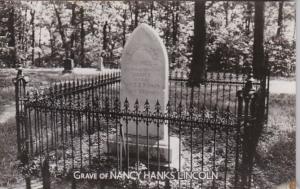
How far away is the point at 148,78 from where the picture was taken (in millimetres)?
6035

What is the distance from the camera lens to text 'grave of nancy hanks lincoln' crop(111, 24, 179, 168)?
5910mm

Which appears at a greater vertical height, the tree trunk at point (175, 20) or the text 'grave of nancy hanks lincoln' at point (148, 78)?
the tree trunk at point (175, 20)

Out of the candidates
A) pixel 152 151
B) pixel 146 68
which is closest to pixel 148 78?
pixel 146 68

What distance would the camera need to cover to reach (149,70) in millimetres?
6004

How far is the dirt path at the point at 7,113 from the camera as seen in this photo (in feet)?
28.8

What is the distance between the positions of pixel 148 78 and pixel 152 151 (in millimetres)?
1245

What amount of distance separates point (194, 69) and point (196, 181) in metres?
8.42

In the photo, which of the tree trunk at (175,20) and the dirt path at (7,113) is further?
the tree trunk at (175,20)

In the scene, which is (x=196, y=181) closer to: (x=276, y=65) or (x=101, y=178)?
(x=101, y=178)

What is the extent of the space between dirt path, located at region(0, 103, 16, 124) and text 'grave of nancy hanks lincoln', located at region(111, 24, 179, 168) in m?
4.08

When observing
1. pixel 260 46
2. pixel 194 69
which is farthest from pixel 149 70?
pixel 194 69

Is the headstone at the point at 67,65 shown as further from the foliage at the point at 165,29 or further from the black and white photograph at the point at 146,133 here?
the black and white photograph at the point at 146,133

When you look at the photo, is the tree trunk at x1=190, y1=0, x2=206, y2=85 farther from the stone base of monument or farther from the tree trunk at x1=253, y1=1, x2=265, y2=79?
the stone base of monument

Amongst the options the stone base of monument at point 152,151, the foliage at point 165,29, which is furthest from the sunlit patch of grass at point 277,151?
the foliage at point 165,29
